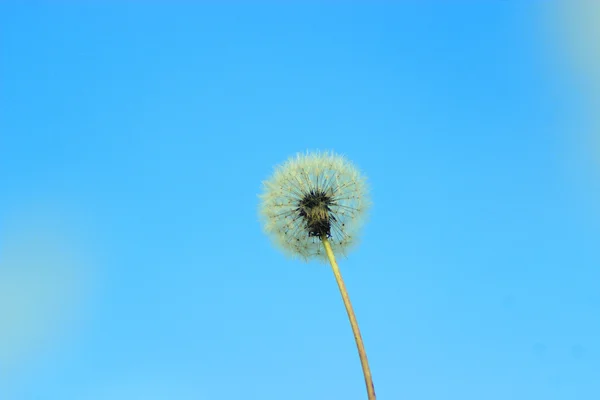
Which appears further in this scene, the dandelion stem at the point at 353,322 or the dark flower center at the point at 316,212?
the dark flower center at the point at 316,212

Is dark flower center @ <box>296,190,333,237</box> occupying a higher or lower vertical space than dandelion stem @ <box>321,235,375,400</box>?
higher

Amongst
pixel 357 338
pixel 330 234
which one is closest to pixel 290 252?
pixel 330 234

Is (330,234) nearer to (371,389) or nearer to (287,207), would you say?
(287,207)

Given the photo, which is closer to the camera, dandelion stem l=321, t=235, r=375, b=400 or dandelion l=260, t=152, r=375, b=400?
dandelion stem l=321, t=235, r=375, b=400

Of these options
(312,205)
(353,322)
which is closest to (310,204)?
(312,205)

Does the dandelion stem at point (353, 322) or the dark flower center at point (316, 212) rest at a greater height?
the dark flower center at point (316, 212)

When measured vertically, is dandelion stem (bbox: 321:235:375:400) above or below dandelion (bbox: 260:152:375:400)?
below
